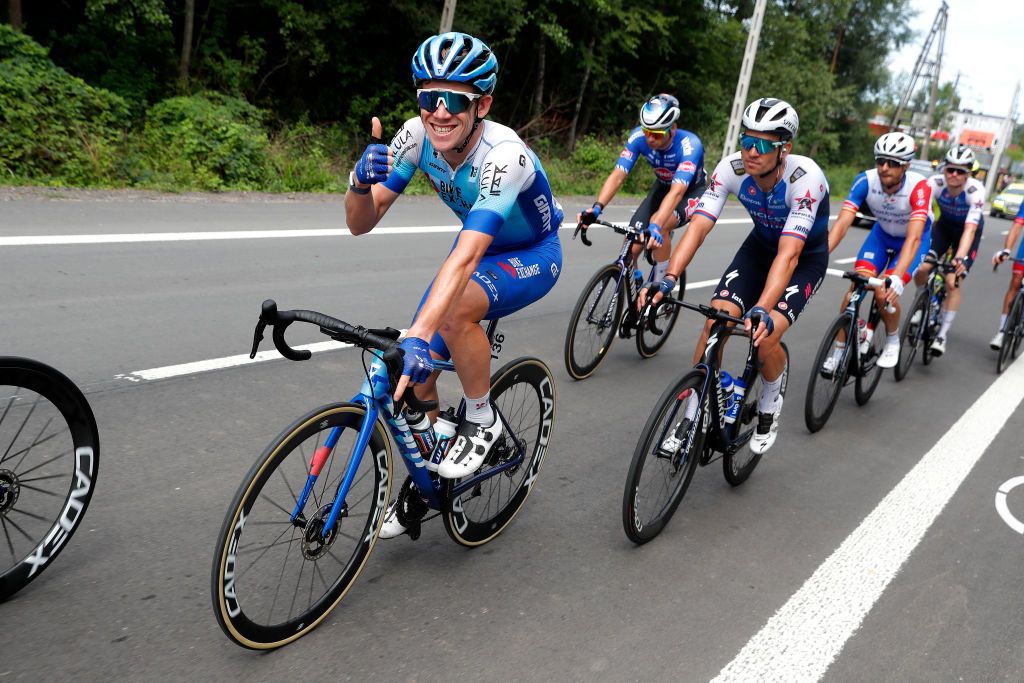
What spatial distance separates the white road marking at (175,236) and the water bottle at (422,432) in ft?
19.4

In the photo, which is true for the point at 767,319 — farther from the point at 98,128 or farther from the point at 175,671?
the point at 98,128

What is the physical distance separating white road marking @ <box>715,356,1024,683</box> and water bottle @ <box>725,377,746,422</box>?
33.4 inches

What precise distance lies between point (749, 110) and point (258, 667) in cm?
352

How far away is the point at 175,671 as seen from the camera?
2.64m

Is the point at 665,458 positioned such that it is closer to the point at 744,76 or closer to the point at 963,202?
the point at 963,202

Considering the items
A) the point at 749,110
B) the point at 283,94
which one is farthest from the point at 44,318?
the point at 283,94

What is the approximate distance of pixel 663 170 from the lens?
23.6ft

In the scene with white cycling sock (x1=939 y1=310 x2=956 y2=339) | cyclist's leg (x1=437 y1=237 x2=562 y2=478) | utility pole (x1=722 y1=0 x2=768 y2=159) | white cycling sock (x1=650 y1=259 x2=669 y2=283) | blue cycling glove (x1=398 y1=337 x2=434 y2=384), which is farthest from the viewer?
utility pole (x1=722 y1=0 x2=768 y2=159)

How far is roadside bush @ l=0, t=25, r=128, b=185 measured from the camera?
10930 mm

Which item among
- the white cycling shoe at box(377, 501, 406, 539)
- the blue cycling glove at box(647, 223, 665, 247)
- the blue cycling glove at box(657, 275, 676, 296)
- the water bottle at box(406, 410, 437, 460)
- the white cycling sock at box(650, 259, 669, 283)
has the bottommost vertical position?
the white cycling shoe at box(377, 501, 406, 539)

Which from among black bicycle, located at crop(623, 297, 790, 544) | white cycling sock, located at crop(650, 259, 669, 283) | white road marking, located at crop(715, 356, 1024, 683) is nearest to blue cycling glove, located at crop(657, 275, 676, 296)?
black bicycle, located at crop(623, 297, 790, 544)

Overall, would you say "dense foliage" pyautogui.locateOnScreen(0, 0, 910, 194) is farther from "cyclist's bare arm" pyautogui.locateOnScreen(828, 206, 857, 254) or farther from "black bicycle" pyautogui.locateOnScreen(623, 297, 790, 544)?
Result: "black bicycle" pyautogui.locateOnScreen(623, 297, 790, 544)

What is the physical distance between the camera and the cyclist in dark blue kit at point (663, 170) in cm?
667

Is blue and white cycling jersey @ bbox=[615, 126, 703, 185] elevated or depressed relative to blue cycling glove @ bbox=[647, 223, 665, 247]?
elevated
